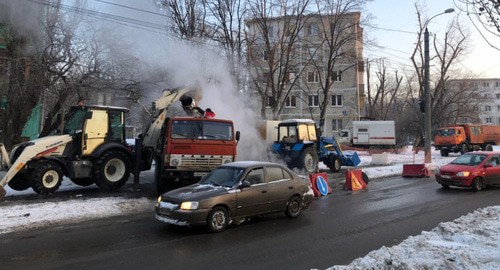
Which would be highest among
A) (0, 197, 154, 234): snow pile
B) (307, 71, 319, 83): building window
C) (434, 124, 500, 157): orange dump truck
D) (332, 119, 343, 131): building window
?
(307, 71, 319, 83): building window

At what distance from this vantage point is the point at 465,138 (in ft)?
116

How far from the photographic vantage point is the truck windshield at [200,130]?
13.0 metres

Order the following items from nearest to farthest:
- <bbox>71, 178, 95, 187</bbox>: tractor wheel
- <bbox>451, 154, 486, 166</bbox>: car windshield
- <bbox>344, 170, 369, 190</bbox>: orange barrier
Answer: <bbox>71, 178, 95, 187</bbox>: tractor wheel → <bbox>451, 154, 486, 166</bbox>: car windshield → <bbox>344, 170, 369, 190</bbox>: orange barrier

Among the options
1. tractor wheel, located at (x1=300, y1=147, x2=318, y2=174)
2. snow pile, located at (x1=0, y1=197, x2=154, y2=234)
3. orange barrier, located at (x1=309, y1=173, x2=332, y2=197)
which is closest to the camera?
snow pile, located at (x1=0, y1=197, x2=154, y2=234)

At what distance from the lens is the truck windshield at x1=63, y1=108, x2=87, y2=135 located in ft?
44.4

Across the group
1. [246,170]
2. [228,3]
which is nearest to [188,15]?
[228,3]

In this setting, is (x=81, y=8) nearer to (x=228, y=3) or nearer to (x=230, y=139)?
(x=230, y=139)

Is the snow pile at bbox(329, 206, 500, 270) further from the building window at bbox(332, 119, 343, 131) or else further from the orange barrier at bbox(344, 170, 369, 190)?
the building window at bbox(332, 119, 343, 131)

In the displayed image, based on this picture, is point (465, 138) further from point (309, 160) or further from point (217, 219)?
point (217, 219)

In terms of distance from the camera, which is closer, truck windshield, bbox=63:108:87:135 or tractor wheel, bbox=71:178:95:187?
truck windshield, bbox=63:108:87:135

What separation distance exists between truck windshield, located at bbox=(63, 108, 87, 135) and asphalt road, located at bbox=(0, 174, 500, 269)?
4419 mm

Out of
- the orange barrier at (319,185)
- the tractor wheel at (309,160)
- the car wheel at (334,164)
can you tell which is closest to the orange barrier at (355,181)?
the orange barrier at (319,185)

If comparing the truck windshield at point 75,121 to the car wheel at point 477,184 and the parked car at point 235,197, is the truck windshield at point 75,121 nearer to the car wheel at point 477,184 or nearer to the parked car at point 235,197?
the parked car at point 235,197

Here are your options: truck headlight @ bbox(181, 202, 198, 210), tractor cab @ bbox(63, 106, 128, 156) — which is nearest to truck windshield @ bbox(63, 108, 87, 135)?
tractor cab @ bbox(63, 106, 128, 156)
